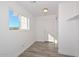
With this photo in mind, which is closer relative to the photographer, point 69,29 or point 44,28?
point 69,29

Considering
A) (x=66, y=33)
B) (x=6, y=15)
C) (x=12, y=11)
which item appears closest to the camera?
(x=6, y=15)

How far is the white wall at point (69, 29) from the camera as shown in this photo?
3.17 m

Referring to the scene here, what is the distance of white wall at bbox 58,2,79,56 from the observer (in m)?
3.17

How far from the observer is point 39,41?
19.5ft

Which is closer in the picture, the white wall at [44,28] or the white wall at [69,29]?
the white wall at [69,29]

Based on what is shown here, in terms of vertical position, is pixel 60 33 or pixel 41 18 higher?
pixel 41 18

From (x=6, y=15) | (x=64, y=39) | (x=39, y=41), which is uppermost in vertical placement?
(x=6, y=15)

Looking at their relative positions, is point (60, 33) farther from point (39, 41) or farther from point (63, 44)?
point (39, 41)

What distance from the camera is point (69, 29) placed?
3316mm

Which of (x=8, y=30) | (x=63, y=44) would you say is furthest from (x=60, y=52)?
(x=8, y=30)

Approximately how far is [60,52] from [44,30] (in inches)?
111

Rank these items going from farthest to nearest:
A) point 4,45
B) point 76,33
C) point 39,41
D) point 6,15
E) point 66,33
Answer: point 39,41 → point 66,33 → point 76,33 → point 6,15 → point 4,45

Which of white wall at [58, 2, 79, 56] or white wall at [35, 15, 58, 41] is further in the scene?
white wall at [35, 15, 58, 41]

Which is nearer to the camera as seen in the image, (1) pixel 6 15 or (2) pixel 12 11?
(1) pixel 6 15
